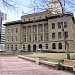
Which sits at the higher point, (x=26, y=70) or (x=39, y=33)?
(x=39, y=33)

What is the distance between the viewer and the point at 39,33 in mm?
83938

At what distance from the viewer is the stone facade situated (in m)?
72.8

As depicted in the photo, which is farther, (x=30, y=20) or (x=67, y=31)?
(x=30, y=20)

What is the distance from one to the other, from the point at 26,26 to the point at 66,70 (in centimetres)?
7280

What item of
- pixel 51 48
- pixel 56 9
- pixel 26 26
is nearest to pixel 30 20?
pixel 26 26

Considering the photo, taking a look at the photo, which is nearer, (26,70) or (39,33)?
(26,70)

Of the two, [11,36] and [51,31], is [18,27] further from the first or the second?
[51,31]

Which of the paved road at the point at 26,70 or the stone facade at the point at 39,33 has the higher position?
the stone facade at the point at 39,33

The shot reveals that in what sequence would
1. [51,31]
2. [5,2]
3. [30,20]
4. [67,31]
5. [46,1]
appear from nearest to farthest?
[5,2] → [46,1] → [67,31] → [51,31] → [30,20]

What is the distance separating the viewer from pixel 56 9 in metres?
20.5

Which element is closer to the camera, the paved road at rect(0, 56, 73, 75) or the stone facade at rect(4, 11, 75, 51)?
the paved road at rect(0, 56, 73, 75)

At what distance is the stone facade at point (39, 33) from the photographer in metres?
72.8

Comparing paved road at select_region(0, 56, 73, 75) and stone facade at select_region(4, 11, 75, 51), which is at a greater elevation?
stone facade at select_region(4, 11, 75, 51)

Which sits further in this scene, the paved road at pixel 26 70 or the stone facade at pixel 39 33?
the stone facade at pixel 39 33
